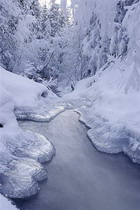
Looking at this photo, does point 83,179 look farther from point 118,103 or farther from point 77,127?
point 118,103

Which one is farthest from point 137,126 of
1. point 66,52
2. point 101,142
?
point 66,52

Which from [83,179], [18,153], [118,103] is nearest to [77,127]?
[118,103]

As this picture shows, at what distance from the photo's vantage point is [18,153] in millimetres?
6785

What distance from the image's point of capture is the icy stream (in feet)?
18.2

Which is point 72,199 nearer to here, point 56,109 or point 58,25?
point 56,109

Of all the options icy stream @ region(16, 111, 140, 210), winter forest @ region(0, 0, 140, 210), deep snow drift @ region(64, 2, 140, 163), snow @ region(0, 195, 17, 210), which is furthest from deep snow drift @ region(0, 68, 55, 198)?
deep snow drift @ region(64, 2, 140, 163)

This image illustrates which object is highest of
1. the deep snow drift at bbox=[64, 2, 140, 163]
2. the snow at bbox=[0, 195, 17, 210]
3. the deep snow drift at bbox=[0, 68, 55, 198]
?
the snow at bbox=[0, 195, 17, 210]

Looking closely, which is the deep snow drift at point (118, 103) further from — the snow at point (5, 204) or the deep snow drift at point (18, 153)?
the snow at point (5, 204)

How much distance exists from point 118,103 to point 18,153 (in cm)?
419

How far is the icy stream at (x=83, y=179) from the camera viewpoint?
5559 mm

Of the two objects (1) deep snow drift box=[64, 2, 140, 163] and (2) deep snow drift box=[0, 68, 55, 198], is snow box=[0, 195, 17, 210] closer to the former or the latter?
(2) deep snow drift box=[0, 68, 55, 198]

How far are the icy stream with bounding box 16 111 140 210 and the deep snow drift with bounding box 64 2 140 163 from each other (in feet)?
1.17

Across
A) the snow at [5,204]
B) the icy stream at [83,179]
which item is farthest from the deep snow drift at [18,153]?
the snow at [5,204]

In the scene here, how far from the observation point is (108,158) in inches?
301
